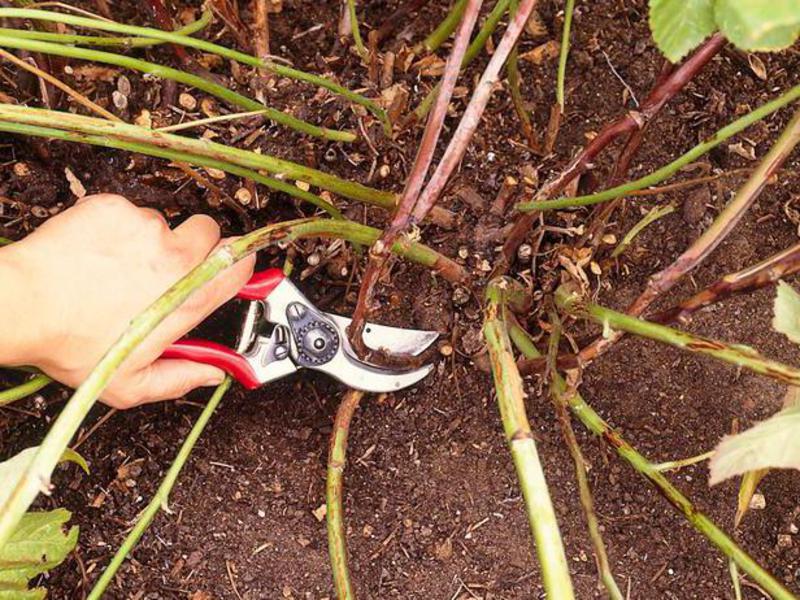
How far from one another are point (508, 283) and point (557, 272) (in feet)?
0.33

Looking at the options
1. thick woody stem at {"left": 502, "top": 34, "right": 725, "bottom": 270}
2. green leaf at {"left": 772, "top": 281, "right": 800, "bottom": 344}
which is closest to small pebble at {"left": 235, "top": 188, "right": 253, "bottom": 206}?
thick woody stem at {"left": 502, "top": 34, "right": 725, "bottom": 270}

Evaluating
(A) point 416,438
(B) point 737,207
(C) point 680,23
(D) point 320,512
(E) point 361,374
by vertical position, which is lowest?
(D) point 320,512

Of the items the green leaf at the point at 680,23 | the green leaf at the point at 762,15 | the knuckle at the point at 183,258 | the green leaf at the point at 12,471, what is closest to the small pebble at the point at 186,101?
the knuckle at the point at 183,258

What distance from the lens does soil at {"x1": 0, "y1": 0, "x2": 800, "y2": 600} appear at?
1.19m

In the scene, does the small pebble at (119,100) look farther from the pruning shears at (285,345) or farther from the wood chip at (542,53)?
the wood chip at (542,53)

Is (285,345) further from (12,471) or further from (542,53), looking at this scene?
(542,53)

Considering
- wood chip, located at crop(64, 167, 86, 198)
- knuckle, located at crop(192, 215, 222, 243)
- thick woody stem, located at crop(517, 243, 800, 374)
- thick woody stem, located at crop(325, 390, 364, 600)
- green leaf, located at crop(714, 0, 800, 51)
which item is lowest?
thick woody stem, located at crop(325, 390, 364, 600)

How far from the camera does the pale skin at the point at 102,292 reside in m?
0.93

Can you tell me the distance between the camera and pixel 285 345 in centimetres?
108

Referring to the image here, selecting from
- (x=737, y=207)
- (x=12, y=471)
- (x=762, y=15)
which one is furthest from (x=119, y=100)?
(x=762, y=15)

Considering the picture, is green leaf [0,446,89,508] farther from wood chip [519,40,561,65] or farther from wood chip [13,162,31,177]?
→ wood chip [519,40,561,65]

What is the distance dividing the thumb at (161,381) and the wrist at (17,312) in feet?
0.33

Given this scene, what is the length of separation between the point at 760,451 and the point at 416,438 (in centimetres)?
68

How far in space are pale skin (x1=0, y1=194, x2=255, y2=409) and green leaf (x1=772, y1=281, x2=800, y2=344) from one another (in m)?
0.59
